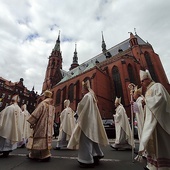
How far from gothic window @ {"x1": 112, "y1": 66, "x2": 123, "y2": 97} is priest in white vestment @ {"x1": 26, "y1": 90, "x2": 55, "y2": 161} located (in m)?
19.9

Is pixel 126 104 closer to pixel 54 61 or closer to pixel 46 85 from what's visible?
pixel 46 85

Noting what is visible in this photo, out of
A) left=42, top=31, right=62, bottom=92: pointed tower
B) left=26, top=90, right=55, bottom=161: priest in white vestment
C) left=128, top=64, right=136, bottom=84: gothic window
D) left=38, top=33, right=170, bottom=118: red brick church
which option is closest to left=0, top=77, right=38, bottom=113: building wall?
left=42, top=31, right=62, bottom=92: pointed tower

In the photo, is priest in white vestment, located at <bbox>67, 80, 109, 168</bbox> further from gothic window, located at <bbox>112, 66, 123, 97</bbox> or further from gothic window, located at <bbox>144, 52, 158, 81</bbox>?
gothic window, located at <bbox>144, 52, 158, 81</bbox>

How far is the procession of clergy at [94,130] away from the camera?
79.5 inches

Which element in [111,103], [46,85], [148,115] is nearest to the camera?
[148,115]

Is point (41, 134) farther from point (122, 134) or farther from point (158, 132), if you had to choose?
point (122, 134)

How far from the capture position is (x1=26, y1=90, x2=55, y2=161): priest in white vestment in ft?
10.8

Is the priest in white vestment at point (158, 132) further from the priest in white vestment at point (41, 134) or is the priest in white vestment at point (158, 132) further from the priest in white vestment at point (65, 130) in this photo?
the priest in white vestment at point (65, 130)

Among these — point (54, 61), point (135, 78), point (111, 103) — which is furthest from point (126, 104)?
point (54, 61)

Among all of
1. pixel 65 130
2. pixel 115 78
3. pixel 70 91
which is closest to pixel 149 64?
pixel 115 78

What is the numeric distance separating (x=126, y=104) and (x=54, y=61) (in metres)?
32.5

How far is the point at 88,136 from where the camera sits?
2.78m

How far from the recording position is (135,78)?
22750 mm

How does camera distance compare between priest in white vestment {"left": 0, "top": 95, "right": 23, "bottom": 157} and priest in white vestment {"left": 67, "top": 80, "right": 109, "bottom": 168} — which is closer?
priest in white vestment {"left": 67, "top": 80, "right": 109, "bottom": 168}
